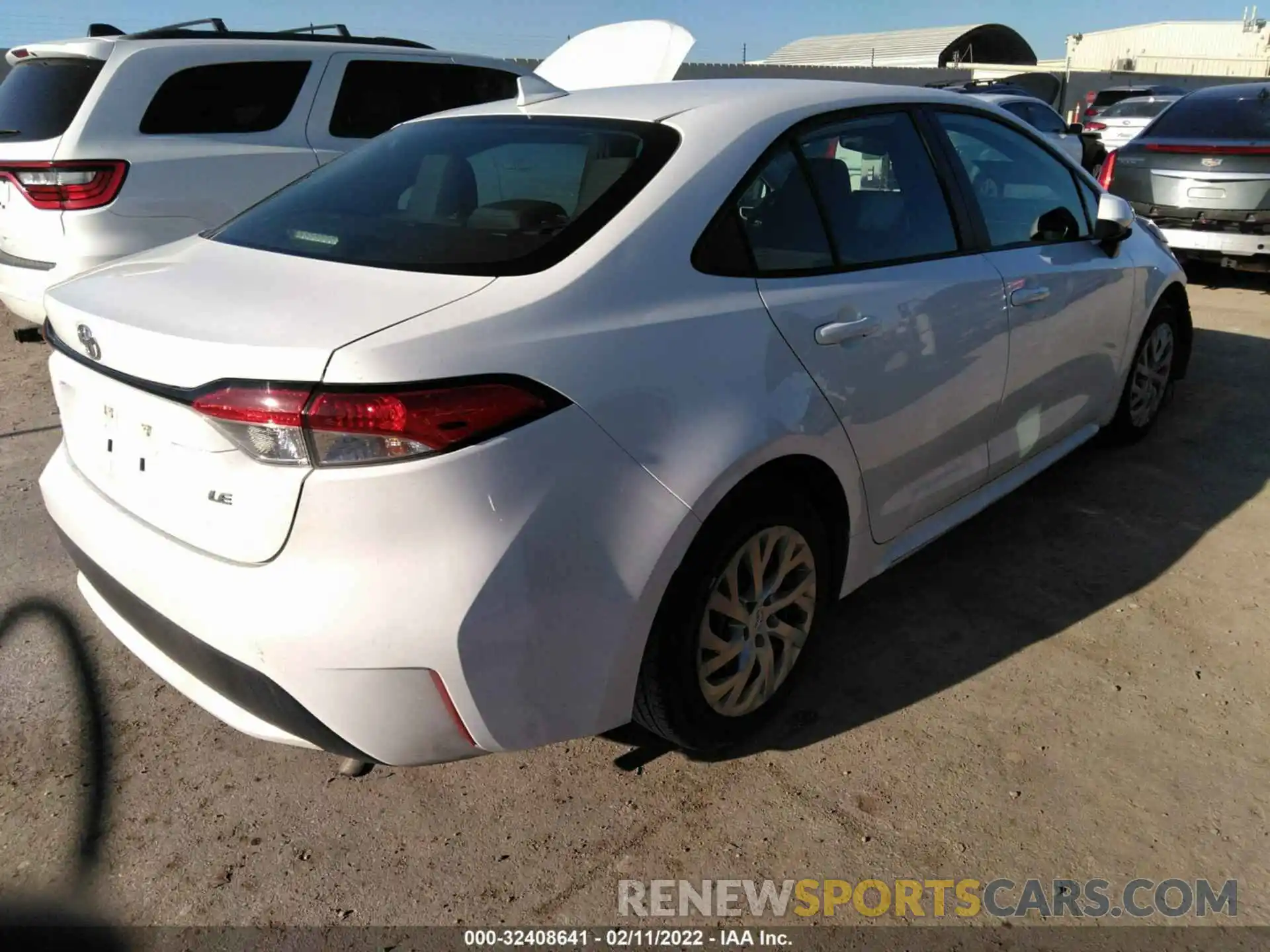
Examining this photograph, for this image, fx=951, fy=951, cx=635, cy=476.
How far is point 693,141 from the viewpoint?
2295 mm

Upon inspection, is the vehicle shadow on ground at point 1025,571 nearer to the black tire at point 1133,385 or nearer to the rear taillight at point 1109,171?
the black tire at point 1133,385

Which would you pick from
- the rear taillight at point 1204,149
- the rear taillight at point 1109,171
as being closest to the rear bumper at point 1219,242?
the rear taillight at point 1204,149

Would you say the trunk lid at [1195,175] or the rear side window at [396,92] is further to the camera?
the trunk lid at [1195,175]

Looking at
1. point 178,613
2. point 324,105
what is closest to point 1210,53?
point 324,105

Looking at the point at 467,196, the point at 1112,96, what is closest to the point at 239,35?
the point at 467,196

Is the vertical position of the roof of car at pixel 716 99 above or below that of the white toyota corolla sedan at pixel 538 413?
above

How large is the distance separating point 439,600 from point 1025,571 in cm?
244

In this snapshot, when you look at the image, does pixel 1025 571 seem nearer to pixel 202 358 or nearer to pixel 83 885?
pixel 202 358

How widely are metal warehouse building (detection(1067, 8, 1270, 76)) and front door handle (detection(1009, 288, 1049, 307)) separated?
2055 inches

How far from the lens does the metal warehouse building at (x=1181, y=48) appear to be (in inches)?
1945

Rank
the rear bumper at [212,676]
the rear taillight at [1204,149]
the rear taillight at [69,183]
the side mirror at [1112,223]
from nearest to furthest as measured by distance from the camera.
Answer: the rear bumper at [212,676] < the side mirror at [1112,223] < the rear taillight at [69,183] < the rear taillight at [1204,149]

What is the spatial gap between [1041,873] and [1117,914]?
162mm

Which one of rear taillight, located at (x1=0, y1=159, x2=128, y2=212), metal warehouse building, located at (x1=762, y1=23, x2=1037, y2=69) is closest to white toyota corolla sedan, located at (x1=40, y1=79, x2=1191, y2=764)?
rear taillight, located at (x1=0, y1=159, x2=128, y2=212)

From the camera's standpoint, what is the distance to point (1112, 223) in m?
3.61
